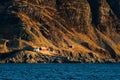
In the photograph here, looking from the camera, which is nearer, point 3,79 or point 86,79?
point 3,79

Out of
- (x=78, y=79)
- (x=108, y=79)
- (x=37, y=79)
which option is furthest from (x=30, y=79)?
(x=108, y=79)

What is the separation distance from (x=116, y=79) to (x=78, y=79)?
8.11 metres

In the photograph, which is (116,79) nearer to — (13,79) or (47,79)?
(47,79)

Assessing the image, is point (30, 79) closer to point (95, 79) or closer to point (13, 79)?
point (13, 79)

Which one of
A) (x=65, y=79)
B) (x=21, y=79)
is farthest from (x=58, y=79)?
(x=21, y=79)

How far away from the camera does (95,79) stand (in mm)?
101500

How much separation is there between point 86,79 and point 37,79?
416 inches

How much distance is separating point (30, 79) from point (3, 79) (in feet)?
18.2

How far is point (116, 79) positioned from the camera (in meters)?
102

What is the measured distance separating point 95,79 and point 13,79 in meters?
17.1

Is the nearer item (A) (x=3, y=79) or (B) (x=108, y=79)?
(A) (x=3, y=79)

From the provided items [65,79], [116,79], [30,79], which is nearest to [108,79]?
[116,79]

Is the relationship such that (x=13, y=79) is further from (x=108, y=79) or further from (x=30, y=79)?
(x=108, y=79)

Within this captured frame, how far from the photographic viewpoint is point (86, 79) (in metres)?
102
